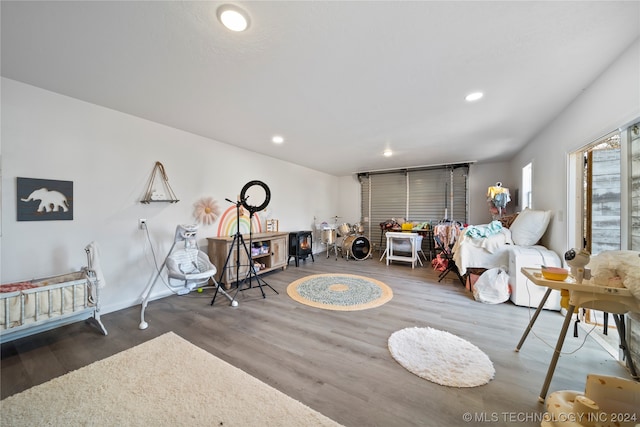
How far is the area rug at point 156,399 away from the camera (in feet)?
4.30

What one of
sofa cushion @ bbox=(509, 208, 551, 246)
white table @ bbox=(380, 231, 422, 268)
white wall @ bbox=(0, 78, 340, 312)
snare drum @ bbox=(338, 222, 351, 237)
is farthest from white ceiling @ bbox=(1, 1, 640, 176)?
snare drum @ bbox=(338, 222, 351, 237)

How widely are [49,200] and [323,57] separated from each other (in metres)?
3.19

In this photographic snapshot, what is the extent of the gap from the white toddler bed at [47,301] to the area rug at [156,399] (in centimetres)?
67

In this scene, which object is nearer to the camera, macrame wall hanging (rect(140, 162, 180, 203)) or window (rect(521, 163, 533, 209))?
macrame wall hanging (rect(140, 162, 180, 203))

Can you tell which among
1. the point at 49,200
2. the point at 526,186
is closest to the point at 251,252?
the point at 49,200

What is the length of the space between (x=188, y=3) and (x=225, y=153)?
114 inches

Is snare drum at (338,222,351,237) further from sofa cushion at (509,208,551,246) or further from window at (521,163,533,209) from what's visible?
window at (521,163,533,209)

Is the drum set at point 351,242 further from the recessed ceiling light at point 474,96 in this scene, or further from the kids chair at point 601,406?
the kids chair at point 601,406

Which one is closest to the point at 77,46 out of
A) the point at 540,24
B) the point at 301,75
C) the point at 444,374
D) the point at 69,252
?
the point at 301,75

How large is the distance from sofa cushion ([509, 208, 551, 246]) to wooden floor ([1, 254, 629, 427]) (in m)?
1.00

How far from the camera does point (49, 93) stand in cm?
230

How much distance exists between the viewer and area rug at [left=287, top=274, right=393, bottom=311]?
2.93 meters

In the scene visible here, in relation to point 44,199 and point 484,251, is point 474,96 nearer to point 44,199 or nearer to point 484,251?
point 484,251

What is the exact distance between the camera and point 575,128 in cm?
244
